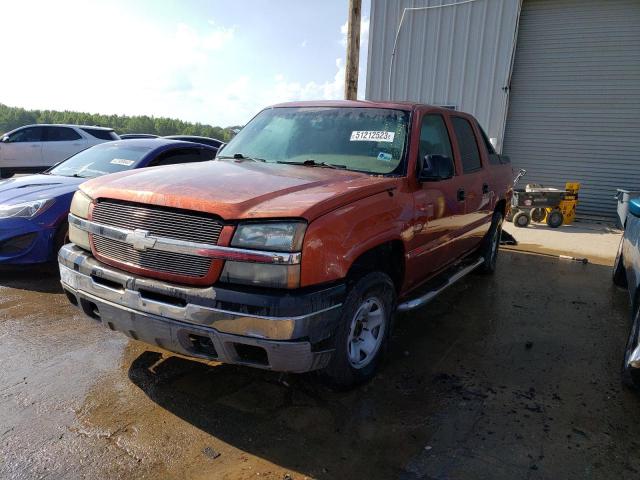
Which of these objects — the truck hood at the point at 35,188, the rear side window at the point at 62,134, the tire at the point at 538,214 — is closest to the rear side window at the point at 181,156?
the truck hood at the point at 35,188

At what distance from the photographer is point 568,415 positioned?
2945 mm

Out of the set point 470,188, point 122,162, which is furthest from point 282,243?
point 122,162

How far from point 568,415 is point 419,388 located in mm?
921

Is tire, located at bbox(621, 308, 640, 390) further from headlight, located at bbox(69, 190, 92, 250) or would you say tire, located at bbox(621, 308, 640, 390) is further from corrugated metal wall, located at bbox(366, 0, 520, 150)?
corrugated metal wall, located at bbox(366, 0, 520, 150)

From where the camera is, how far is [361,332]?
315 centimetres

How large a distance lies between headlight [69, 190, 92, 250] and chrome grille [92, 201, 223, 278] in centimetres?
26

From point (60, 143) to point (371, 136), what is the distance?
1253 centimetres

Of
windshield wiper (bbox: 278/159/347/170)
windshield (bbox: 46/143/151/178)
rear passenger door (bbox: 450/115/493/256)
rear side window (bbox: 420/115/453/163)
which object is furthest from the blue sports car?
rear passenger door (bbox: 450/115/493/256)

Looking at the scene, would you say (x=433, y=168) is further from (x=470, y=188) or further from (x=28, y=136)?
(x=28, y=136)

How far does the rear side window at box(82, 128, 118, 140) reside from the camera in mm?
12984

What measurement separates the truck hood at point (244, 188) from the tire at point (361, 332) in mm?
577

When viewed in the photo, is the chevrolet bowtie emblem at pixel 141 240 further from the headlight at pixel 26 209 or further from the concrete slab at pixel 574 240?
the concrete slab at pixel 574 240

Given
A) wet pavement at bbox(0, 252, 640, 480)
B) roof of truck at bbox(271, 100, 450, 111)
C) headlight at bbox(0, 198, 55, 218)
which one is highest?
roof of truck at bbox(271, 100, 450, 111)

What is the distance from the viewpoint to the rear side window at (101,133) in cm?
1298
